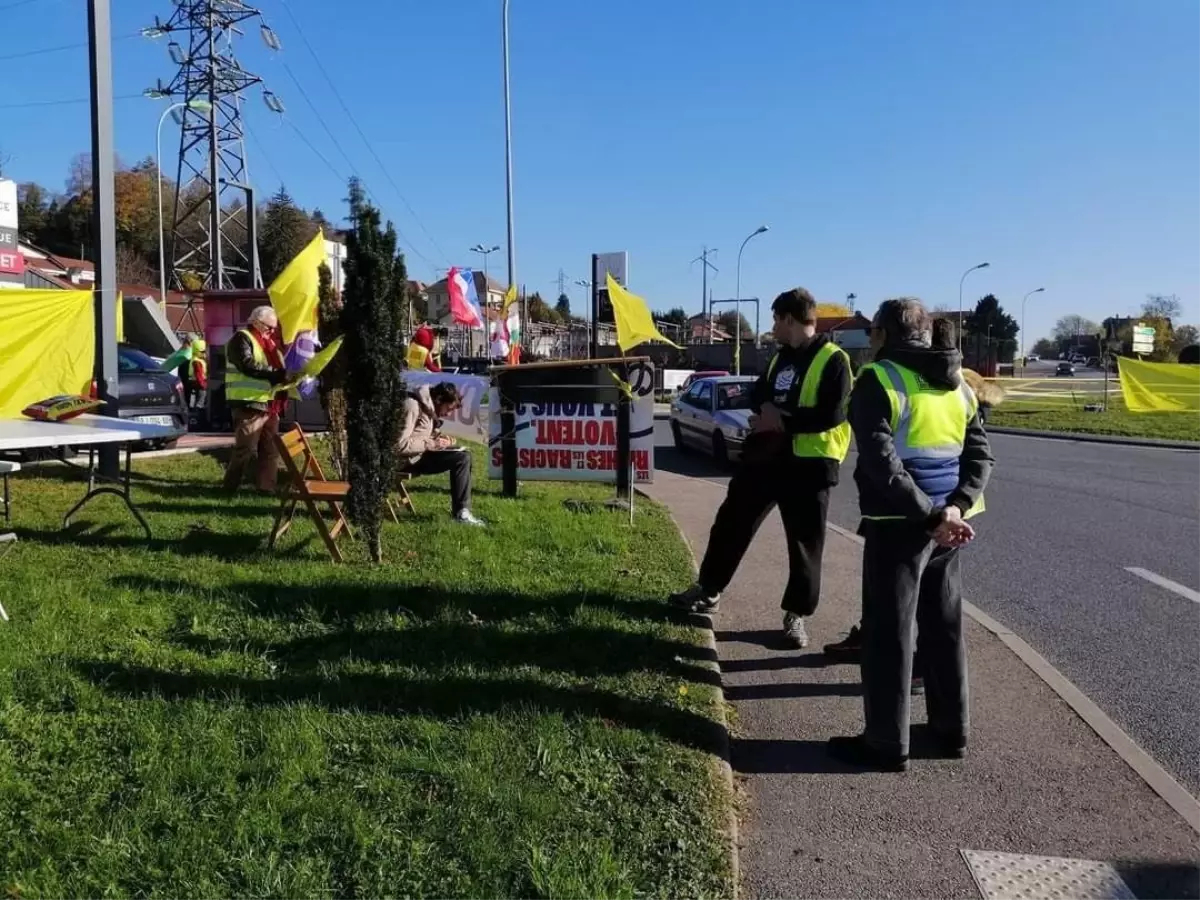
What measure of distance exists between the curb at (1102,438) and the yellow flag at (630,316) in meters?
15.9

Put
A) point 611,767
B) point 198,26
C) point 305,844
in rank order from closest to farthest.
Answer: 1. point 305,844
2. point 611,767
3. point 198,26

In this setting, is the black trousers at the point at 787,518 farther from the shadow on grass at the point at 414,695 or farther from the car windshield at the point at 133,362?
the car windshield at the point at 133,362

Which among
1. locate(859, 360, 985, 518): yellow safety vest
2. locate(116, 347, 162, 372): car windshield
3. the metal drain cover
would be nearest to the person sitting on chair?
locate(859, 360, 985, 518): yellow safety vest

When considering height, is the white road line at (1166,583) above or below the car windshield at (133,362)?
below

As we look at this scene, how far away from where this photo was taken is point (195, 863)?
9.04ft

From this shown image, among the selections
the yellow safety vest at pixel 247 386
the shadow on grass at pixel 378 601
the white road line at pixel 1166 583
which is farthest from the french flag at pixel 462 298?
the shadow on grass at pixel 378 601

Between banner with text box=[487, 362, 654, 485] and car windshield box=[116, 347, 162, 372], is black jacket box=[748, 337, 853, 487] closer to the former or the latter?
banner with text box=[487, 362, 654, 485]

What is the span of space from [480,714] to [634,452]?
5.81 metres

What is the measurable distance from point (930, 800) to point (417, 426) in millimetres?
5969

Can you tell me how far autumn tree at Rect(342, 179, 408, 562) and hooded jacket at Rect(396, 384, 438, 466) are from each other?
1510mm

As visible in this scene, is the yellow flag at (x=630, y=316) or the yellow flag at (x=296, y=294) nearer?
the yellow flag at (x=296, y=294)

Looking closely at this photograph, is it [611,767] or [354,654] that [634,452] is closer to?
[354,654]

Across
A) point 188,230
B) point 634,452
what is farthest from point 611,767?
point 188,230

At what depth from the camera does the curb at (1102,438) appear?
66.5ft
